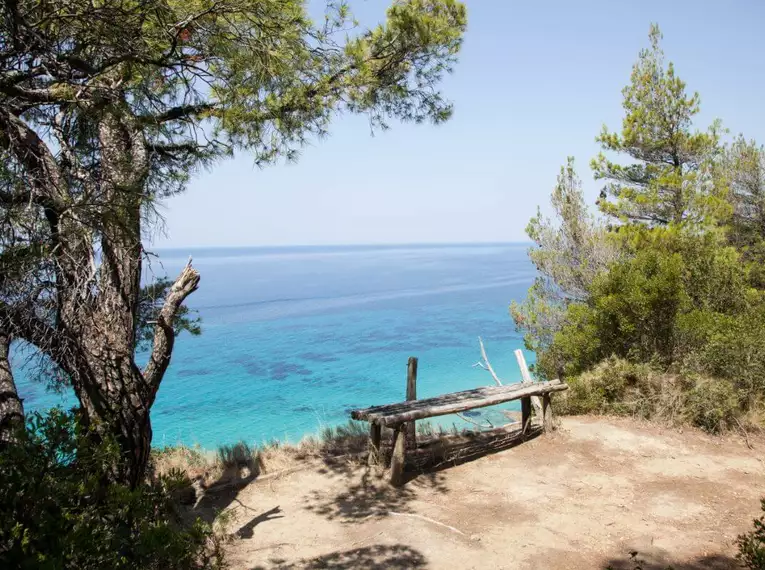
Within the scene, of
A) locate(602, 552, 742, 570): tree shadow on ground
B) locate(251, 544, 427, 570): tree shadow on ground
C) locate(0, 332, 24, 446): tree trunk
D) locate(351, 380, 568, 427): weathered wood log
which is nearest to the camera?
locate(0, 332, 24, 446): tree trunk

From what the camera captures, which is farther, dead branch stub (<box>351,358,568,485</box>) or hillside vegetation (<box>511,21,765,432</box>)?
hillside vegetation (<box>511,21,765,432</box>)

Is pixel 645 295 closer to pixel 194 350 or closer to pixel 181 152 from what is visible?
pixel 181 152

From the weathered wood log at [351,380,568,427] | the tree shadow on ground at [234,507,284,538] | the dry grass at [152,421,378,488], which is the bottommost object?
the dry grass at [152,421,378,488]

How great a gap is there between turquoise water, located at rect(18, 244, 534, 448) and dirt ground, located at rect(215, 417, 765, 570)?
6577mm

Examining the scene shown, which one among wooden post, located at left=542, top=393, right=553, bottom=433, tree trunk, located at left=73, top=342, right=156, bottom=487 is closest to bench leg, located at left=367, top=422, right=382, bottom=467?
wooden post, located at left=542, top=393, right=553, bottom=433

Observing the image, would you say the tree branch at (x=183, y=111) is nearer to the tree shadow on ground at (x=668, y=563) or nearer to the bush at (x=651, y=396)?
the tree shadow on ground at (x=668, y=563)

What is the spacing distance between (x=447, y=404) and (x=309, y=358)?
21.8 metres

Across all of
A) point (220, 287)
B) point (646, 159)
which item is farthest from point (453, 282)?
point (646, 159)

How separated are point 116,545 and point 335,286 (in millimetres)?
58207

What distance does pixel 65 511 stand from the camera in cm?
218

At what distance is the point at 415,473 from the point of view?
22.6 ft

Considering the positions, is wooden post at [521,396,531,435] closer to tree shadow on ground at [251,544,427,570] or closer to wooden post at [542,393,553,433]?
wooden post at [542,393,553,433]

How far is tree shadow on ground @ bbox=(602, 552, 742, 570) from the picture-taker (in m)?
4.33

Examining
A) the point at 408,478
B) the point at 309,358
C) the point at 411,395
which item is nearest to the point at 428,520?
the point at 408,478
